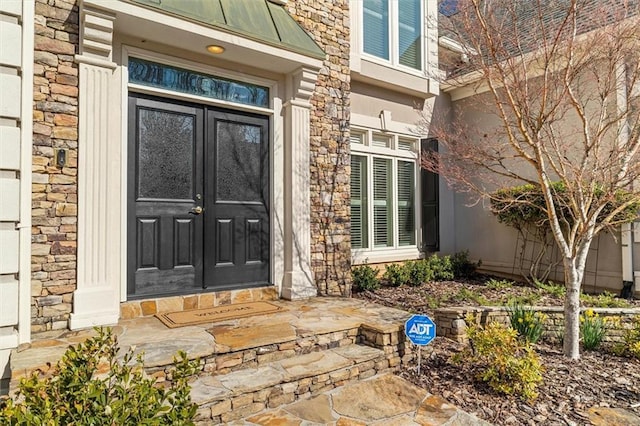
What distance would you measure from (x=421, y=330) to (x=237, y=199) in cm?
253

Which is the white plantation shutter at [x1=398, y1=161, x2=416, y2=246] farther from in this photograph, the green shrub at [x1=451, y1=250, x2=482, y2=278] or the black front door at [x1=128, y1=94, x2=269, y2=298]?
the black front door at [x1=128, y1=94, x2=269, y2=298]

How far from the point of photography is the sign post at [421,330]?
3.20m

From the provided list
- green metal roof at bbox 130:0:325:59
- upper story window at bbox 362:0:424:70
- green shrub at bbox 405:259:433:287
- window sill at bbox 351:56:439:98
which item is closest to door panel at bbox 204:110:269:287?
green metal roof at bbox 130:0:325:59

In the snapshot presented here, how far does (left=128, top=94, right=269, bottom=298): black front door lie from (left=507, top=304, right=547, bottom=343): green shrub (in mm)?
2834

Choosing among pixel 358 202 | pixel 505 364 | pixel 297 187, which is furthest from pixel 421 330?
pixel 358 202

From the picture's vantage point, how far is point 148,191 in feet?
13.1

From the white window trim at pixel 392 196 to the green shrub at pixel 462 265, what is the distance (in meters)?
0.77

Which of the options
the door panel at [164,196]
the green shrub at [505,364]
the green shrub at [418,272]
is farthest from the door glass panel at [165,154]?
the green shrub at [418,272]

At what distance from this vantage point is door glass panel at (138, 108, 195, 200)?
3.98 meters

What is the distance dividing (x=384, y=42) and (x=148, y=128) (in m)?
4.64

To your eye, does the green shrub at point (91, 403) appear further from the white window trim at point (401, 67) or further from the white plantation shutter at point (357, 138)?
the white window trim at point (401, 67)

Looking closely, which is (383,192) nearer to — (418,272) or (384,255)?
(384,255)

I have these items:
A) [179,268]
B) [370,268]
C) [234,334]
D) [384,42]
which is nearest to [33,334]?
[179,268]

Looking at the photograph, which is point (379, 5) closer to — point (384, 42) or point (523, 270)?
point (384, 42)
